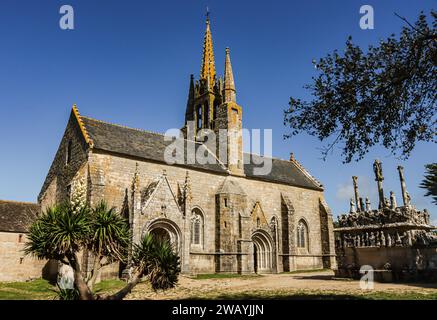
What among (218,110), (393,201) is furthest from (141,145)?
(393,201)

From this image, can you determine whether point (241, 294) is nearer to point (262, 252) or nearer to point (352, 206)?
point (352, 206)

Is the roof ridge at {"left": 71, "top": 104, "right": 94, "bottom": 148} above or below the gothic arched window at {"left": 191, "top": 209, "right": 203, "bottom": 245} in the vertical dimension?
above

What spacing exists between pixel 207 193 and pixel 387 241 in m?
15.0

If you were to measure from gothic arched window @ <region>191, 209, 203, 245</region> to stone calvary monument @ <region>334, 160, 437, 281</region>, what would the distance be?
11.2 m

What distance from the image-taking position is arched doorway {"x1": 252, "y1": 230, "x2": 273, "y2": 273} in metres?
33.2

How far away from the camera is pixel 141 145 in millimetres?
29844

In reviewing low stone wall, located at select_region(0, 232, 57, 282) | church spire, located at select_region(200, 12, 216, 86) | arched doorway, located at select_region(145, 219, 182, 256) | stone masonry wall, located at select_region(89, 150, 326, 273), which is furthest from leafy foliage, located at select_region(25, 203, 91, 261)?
church spire, located at select_region(200, 12, 216, 86)

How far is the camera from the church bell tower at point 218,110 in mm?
34719

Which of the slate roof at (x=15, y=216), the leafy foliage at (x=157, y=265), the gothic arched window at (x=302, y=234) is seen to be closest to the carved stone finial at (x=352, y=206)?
the leafy foliage at (x=157, y=265)

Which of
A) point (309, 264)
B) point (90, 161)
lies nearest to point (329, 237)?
point (309, 264)

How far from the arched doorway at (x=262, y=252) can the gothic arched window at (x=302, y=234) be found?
5.07m

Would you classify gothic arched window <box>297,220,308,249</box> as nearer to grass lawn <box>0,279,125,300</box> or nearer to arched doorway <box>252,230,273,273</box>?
arched doorway <box>252,230,273,273</box>
